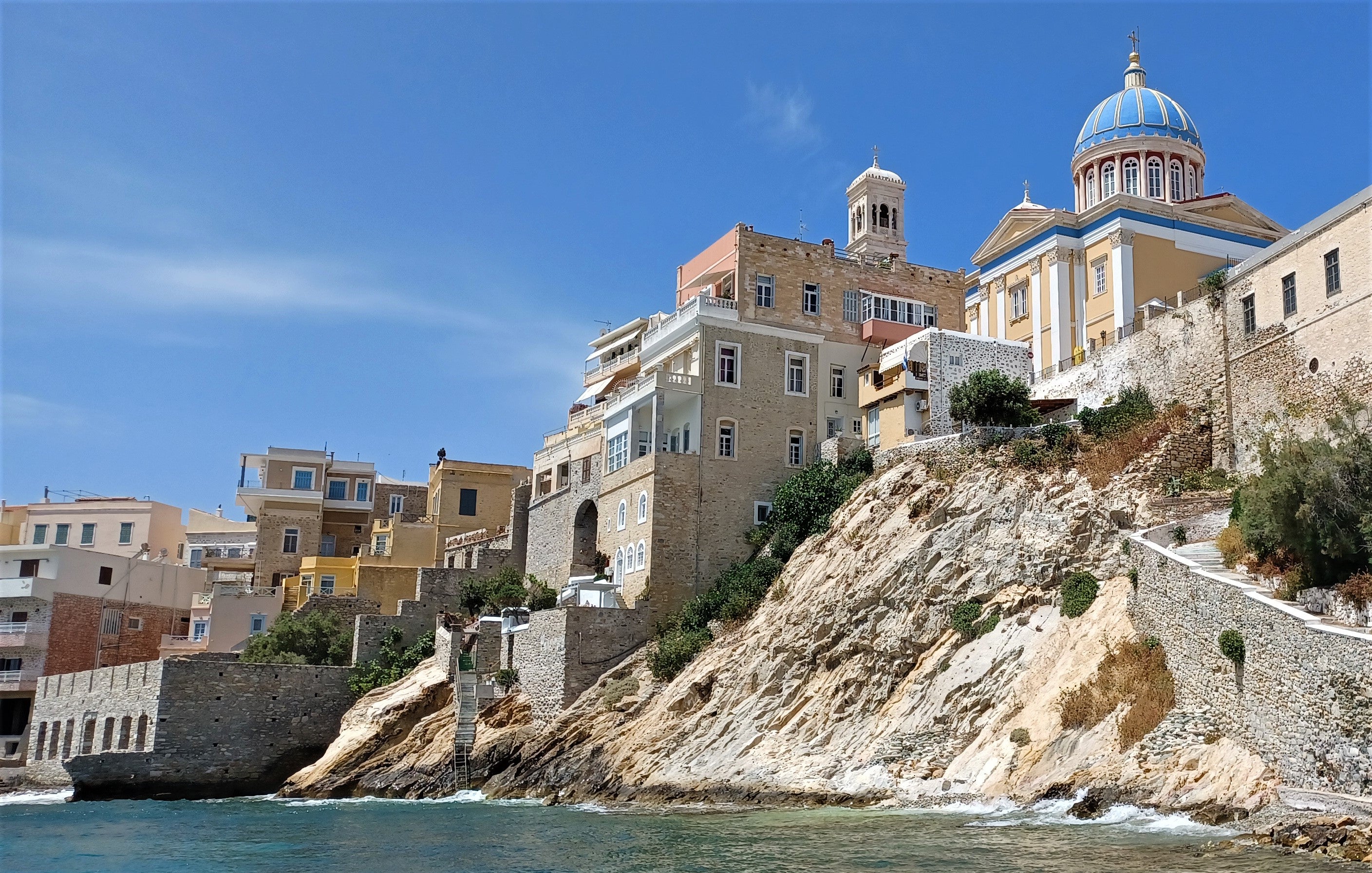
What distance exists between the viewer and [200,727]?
4422 centimetres

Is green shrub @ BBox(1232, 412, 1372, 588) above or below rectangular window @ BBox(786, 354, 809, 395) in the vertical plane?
below

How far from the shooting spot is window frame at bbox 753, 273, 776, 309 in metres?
44.5

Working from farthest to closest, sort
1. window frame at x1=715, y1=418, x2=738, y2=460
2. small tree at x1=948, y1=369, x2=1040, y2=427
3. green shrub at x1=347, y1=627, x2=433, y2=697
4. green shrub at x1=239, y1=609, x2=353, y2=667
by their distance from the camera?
1. green shrub at x1=239, y1=609, x2=353, y2=667
2. green shrub at x1=347, y1=627, x2=433, y2=697
3. window frame at x1=715, y1=418, x2=738, y2=460
4. small tree at x1=948, y1=369, x2=1040, y2=427

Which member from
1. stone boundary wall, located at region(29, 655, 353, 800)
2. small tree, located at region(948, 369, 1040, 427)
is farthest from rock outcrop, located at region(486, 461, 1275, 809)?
stone boundary wall, located at region(29, 655, 353, 800)

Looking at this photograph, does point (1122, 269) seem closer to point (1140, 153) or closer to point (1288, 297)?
point (1140, 153)

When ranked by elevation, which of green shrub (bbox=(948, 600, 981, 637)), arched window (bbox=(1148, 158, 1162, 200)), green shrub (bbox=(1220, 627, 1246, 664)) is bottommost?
green shrub (bbox=(1220, 627, 1246, 664))

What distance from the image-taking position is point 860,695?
3153cm

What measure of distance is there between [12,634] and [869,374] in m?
35.9

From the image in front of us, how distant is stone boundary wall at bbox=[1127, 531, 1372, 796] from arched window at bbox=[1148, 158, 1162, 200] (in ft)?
86.4

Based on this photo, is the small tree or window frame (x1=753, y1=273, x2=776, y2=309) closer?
the small tree

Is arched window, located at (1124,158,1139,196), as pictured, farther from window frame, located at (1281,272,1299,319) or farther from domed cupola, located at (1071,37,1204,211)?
window frame, located at (1281,272,1299,319)

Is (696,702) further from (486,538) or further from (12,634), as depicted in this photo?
(12,634)

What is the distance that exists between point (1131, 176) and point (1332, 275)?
21789 millimetres

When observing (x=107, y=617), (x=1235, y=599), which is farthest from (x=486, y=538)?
(x=1235, y=599)
